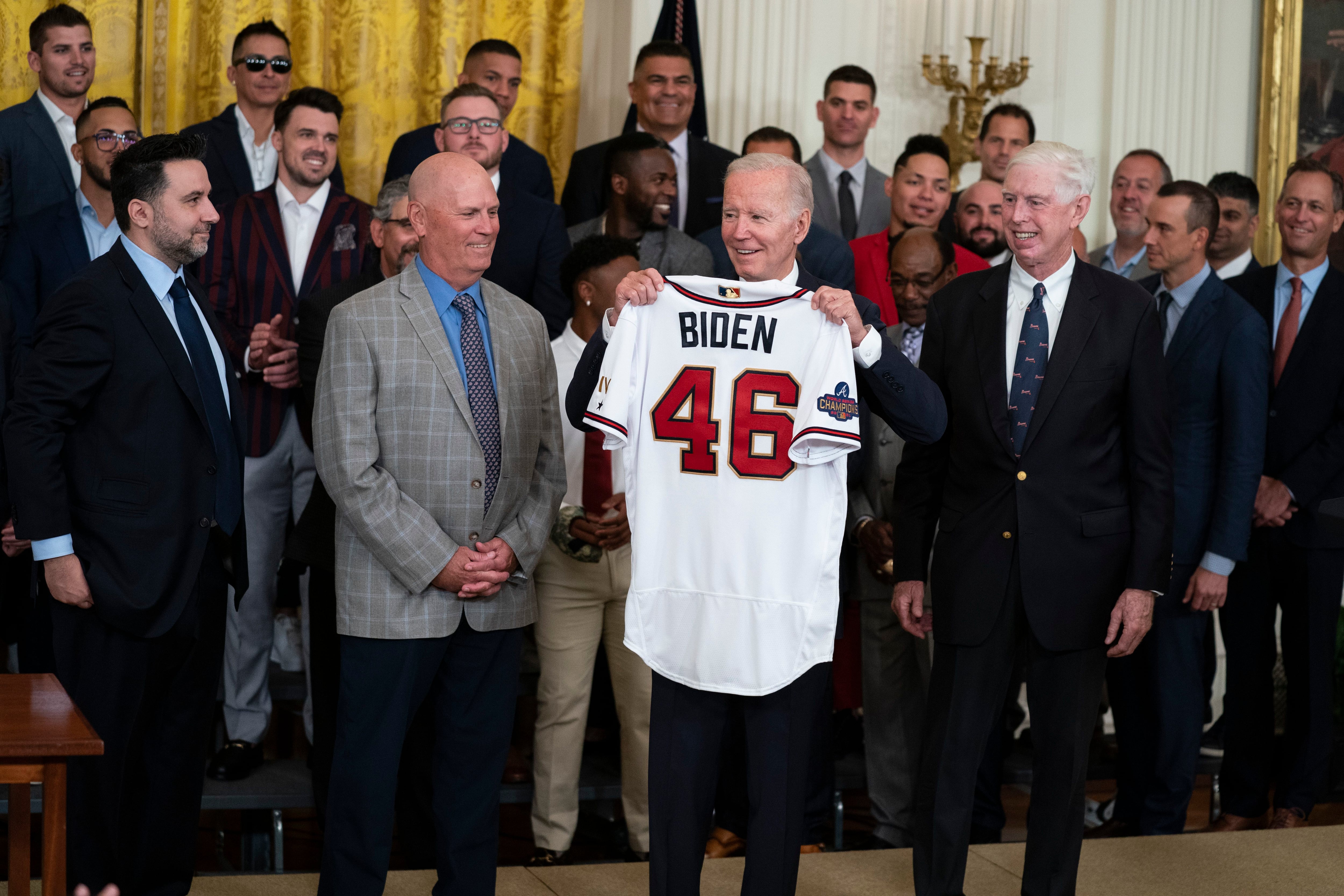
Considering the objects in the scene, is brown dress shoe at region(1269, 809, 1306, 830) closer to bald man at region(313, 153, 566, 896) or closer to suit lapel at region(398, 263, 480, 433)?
bald man at region(313, 153, 566, 896)

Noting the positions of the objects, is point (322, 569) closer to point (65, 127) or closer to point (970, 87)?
point (65, 127)

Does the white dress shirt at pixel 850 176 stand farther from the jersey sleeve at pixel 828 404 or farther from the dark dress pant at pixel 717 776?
the dark dress pant at pixel 717 776

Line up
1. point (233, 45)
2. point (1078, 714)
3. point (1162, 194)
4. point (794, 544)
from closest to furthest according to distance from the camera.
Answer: point (794, 544), point (1078, 714), point (1162, 194), point (233, 45)

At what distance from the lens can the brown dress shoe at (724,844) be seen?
12.4 ft

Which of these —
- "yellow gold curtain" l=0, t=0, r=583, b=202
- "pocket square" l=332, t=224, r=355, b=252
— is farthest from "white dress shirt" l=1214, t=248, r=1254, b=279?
"pocket square" l=332, t=224, r=355, b=252

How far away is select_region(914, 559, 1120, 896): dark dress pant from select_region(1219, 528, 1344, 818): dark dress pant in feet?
4.87

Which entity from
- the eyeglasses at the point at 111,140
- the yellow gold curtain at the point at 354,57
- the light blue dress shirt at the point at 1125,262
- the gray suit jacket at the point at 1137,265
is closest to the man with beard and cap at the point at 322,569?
the eyeglasses at the point at 111,140

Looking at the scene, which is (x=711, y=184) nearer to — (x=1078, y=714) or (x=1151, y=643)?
(x=1151, y=643)

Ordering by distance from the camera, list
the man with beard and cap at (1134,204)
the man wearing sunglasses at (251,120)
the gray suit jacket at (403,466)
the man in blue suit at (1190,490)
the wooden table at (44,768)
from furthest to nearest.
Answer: the man with beard and cap at (1134,204), the man wearing sunglasses at (251,120), the man in blue suit at (1190,490), the gray suit jacket at (403,466), the wooden table at (44,768)

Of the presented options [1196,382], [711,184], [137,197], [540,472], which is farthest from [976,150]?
[137,197]

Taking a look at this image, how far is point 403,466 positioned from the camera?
9.57 ft

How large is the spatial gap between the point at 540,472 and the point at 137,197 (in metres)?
1.05

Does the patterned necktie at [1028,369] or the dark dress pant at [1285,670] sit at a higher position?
the patterned necktie at [1028,369]

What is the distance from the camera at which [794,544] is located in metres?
2.64
